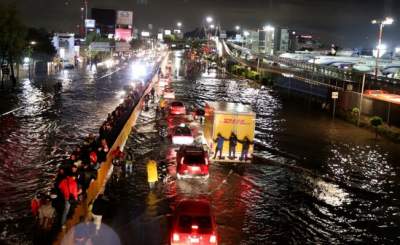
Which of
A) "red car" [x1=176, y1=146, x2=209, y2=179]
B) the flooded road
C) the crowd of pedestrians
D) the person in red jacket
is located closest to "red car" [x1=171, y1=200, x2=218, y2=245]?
the flooded road

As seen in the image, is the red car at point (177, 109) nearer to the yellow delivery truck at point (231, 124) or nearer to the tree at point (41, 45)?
the yellow delivery truck at point (231, 124)

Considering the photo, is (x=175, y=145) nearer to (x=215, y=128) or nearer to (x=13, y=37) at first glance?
(x=215, y=128)

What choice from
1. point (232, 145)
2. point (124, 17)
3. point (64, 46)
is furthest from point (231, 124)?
point (124, 17)

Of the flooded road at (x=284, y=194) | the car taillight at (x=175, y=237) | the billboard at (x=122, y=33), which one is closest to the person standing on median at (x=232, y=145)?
the flooded road at (x=284, y=194)

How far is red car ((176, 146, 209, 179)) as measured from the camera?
70.7ft

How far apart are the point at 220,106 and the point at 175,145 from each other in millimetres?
4363

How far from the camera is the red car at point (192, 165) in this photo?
21.6 m

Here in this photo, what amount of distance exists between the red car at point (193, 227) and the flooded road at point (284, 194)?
1.59 metres


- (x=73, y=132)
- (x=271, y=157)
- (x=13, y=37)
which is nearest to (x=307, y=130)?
(x=271, y=157)

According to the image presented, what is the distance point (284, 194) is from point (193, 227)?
8.40 m

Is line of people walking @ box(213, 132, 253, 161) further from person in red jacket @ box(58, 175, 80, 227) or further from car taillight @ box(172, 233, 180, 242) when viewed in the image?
car taillight @ box(172, 233, 180, 242)

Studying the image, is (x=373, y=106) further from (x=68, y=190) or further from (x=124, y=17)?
(x=124, y=17)

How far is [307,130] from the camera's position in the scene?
1539 inches

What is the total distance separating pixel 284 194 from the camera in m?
20.7
